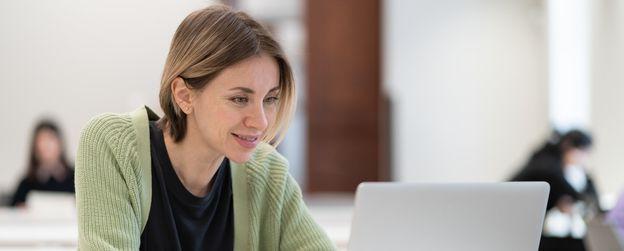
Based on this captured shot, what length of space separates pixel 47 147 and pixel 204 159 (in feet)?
13.1

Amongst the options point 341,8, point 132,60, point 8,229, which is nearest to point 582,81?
point 341,8

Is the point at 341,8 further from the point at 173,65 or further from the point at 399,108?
the point at 173,65

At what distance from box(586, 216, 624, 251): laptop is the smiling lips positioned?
1009 millimetres

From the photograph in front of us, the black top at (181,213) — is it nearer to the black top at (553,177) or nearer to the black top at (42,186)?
the black top at (553,177)

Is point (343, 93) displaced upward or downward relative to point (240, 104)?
downward

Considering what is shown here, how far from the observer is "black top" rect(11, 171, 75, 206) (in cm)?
551

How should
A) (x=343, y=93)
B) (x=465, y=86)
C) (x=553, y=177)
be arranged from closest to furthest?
(x=553, y=177) < (x=465, y=86) < (x=343, y=93)

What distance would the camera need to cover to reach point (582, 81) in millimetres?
6844

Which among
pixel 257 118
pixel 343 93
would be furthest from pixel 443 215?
pixel 343 93

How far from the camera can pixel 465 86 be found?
754 cm

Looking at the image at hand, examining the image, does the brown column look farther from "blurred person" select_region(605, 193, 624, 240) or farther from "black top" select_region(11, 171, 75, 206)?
"blurred person" select_region(605, 193, 624, 240)

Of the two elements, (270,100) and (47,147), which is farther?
(47,147)

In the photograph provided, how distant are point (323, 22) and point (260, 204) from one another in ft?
19.0

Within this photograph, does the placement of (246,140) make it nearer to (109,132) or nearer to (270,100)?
(270,100)
